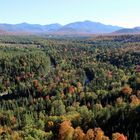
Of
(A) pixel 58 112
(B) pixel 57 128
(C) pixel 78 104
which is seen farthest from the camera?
(C) pixel 78 104

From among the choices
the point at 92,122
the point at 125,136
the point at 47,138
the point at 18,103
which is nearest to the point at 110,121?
the point at 92,122

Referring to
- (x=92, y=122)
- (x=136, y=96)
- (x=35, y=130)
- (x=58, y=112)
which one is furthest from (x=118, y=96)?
(x=35, y=130)

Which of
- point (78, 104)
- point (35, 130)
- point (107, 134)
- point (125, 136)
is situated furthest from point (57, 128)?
point (78, 104)

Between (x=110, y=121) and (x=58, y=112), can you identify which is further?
(x=58, y=112)

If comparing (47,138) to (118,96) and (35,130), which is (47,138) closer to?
(35,130)

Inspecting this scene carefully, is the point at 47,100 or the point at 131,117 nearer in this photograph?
the point at 131,117

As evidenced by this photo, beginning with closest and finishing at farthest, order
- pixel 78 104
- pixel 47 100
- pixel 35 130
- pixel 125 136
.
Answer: pixel 125 136 → pixel 35 130 → pixel 78 104 → pixel 47 100

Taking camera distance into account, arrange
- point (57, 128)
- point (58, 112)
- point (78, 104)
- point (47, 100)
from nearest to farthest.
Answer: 1. point (57, 128)
2. point (58, 112)
3. point (78, 104)
4. point (47, 100)

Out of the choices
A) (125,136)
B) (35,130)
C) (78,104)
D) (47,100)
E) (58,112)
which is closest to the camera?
(125,136)

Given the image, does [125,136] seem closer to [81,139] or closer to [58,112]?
[81,139]
